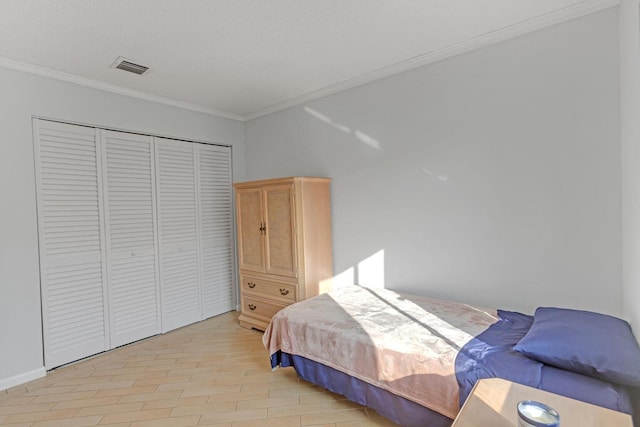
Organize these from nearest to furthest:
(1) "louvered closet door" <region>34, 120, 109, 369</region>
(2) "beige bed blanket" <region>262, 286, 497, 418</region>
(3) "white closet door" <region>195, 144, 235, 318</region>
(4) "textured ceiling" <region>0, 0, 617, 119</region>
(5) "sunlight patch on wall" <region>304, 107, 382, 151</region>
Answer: (2) "beige bed blanket" <region>262, 286, 497, 418</region>, (4) "textured ceiling" <region>0, 0, 617, 119</region>, (1) "louvered closet door" <region>34, 120, 109, 369</region>, (5) "sunlight patch on wall" <region>304, 107, 382, 151</region>, (3) "white closet door" <region>195, 144, 235, 318</region>

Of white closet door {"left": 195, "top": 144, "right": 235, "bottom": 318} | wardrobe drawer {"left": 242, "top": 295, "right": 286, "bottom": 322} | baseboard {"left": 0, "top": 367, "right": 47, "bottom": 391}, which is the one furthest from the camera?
white closet door {"left": 195, "top": 144, "right": 235, "bottom": 318}

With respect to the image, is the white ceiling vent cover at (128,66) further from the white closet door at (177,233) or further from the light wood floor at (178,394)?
the light wood floor at (178,394)

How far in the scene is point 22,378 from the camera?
250 cm

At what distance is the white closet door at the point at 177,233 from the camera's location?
342 centimetres

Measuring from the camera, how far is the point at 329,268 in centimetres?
326

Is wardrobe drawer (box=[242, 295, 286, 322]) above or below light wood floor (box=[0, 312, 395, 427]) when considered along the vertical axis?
above

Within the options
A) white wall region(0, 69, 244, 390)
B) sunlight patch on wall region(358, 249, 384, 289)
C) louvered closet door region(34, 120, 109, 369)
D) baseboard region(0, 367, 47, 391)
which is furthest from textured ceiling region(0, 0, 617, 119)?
baseboard region(0, 367, 47, 391)

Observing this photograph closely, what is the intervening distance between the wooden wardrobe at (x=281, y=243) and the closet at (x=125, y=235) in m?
0.57

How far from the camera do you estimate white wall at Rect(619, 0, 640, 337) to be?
1534 mm

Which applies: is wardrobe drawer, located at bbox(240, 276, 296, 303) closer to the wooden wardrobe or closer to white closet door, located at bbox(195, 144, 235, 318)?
the wooden wardrobe

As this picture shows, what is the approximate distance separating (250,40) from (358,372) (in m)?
2.33

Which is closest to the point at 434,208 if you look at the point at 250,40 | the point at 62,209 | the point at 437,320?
the point at 437,320

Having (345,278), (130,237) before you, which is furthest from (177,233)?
(345,278)

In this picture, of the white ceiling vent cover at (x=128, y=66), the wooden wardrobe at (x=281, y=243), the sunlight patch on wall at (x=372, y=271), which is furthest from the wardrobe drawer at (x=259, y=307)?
the white ceiling vent cover at (x=128, y=66)
